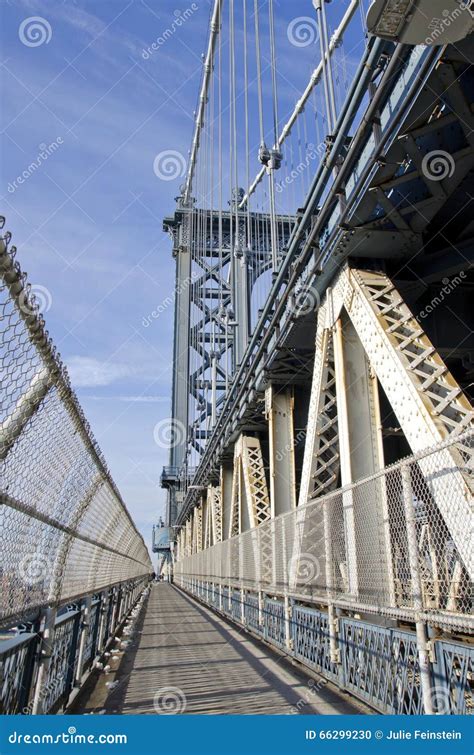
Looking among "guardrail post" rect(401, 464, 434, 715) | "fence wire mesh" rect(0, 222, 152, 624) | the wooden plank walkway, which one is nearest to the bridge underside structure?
"guardrail post" rect(401, 464, 434, 715)

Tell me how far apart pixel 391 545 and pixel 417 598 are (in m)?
1.20

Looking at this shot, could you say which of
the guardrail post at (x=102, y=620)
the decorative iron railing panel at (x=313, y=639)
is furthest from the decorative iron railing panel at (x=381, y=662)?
the guardrail post at (x=102, y=620)

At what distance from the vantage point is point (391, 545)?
16.4ft

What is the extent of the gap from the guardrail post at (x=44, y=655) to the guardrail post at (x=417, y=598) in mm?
2434

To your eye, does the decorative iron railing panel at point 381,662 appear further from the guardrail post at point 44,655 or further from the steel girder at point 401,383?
the guardrail post at point 44,655

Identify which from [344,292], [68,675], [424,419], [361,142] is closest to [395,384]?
[424,419]

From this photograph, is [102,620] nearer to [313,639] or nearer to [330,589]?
[313,639]

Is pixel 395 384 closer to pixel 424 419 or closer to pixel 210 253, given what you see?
pixel 424 419

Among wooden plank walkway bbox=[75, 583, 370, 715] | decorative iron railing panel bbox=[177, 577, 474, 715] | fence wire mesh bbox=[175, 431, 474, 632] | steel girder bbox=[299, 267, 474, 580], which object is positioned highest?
steel girder bbox=[299, 267, 474, 580]

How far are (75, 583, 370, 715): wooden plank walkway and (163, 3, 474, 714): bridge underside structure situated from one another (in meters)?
0.30

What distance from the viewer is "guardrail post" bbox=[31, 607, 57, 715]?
3.76m

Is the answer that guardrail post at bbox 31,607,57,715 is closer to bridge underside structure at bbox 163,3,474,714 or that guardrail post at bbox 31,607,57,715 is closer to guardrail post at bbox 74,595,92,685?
guardrail post at bbox 74,595,92,685

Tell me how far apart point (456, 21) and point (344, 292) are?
13.1 feet

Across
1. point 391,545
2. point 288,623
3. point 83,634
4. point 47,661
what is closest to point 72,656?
point 83,634
